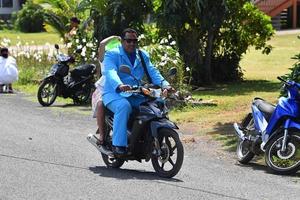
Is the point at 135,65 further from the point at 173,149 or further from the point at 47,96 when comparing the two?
the point at 47,96

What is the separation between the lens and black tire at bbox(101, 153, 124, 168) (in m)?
8.39

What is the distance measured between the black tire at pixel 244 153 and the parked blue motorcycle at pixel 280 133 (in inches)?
2.8

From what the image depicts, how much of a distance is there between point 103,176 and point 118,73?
1269 mm

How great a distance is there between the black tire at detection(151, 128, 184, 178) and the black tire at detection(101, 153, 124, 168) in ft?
1.95

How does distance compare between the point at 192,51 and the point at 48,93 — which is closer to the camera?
the point at 48,93

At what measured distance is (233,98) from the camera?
15.1 m

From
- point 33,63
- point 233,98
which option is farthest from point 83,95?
point 33,63

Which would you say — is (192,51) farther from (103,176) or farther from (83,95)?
(103,176)

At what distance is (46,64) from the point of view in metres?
20.0

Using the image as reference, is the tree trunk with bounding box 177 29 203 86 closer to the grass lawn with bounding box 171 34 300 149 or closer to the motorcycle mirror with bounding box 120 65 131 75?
the grass lawn with bounding box 171 34 300 149

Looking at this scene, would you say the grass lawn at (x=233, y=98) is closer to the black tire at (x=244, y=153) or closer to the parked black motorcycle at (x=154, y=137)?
the black tire at (x=244, y=153)

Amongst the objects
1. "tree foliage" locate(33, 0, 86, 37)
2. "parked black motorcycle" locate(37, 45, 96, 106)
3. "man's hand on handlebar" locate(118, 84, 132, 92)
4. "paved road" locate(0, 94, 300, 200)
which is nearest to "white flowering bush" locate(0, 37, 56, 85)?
"tree foliage" locate(33, 0, 86, 37)

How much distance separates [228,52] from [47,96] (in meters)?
6.13

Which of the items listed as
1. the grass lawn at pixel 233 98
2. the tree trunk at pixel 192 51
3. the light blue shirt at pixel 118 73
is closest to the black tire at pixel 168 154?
the light blue shirt at pixel 118 73
